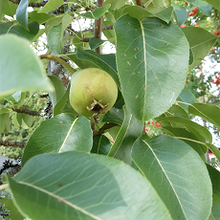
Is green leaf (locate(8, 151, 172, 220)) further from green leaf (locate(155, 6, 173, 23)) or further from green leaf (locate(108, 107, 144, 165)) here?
green leaf (locate(155, 6, 173, 23))

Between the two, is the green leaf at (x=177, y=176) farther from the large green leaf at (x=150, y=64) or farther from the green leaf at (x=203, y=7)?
the green leaf at (x=203, y=7)

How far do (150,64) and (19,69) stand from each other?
0.37 metres

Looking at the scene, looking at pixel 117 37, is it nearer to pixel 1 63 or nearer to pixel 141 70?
pixel 141 70

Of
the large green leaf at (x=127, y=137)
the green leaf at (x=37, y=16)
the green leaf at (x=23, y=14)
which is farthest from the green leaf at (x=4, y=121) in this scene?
the large green leaf at (x=127, y=137)

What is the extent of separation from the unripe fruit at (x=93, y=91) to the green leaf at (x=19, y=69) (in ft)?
0.98

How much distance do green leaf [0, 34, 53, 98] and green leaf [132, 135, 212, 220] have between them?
0.32 m

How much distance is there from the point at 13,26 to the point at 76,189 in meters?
0.51

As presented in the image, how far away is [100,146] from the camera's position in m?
0.65

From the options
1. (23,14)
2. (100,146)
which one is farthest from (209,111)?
(23,14)

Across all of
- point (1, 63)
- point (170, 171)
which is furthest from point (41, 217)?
point (170, 171)

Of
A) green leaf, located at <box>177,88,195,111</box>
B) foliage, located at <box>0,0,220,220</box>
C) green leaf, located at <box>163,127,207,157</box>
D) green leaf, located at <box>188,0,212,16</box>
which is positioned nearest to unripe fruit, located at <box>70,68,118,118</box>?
foliage, located at <box>0,0,220,220</box>

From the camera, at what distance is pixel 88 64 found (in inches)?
24.8

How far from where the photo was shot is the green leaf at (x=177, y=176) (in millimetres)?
442

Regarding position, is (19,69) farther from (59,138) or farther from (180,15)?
(180,15)
